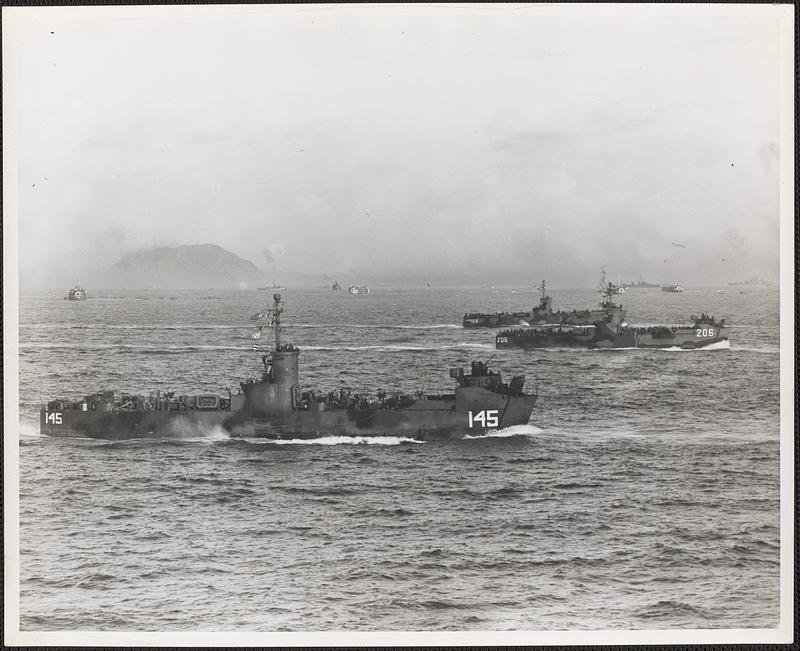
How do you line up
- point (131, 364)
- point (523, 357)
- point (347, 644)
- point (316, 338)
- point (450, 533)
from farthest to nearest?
point (523, 357) < point (316, 338) < point (131, 364) < point (450, 533) < point (347, 644)

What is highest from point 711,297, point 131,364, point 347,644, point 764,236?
point 764,236

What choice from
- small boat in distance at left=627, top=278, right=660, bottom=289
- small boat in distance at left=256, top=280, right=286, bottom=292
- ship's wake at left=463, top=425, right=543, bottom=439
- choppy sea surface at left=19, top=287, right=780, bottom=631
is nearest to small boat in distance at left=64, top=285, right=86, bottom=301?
choppy sea surface at left=19, top=287, right=780, bottom=631

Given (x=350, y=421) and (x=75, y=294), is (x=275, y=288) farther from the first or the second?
(x=75, y=294)

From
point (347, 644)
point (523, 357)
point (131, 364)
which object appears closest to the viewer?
point (347, 644)

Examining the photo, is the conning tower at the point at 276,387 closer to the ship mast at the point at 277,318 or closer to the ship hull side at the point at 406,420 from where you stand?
the ship mast at the point at 277,318

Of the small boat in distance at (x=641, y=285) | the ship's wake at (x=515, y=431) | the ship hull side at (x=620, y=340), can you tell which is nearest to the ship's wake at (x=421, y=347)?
the ship hull side at (x=620, y=340)

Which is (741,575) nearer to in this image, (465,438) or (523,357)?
(465,438)

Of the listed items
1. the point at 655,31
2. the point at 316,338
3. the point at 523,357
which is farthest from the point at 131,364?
the point at 655,31

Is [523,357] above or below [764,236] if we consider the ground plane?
below
